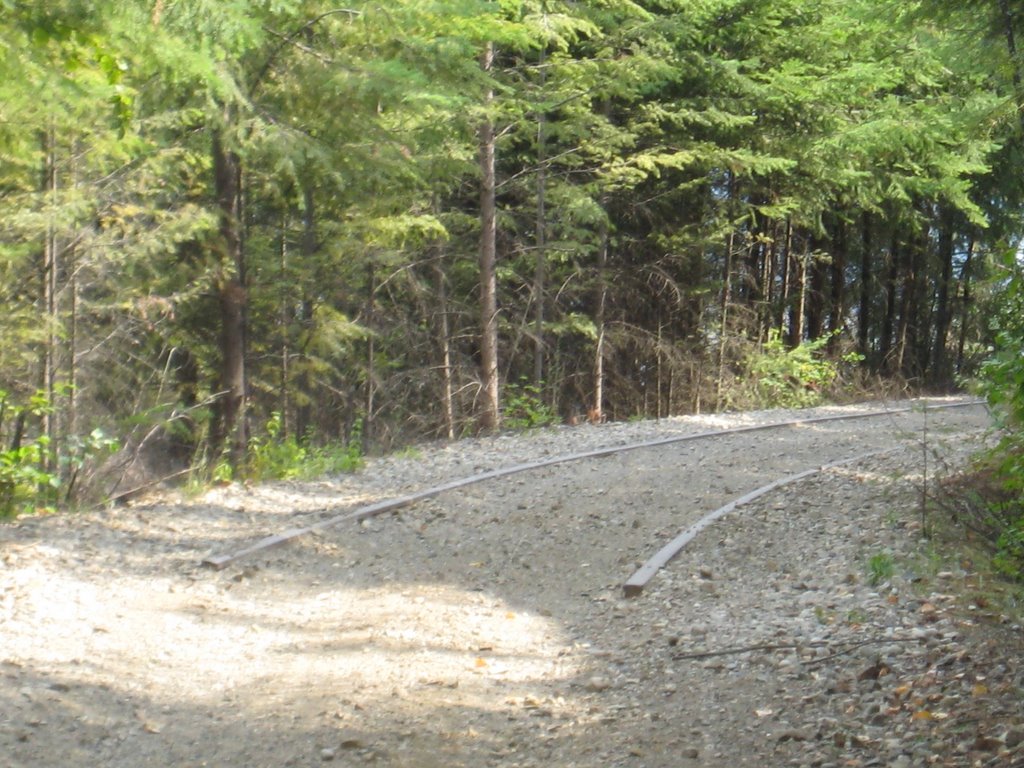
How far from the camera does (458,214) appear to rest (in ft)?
67.3

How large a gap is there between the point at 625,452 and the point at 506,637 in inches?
313

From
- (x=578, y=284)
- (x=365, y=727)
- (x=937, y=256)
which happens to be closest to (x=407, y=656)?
(x=365, y=727)

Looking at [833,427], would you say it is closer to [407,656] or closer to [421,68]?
[421,68]

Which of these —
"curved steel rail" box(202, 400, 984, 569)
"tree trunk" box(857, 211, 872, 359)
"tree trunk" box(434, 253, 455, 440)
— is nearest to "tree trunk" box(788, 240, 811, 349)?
"tree trunk" box(857, 211, 872, 359)

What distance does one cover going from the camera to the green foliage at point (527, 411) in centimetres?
2061

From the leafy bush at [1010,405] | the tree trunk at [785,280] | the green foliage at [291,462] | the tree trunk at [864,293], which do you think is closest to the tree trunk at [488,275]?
the green foliage at [291,462]

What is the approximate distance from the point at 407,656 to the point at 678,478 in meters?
6.90

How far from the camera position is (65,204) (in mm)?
12539

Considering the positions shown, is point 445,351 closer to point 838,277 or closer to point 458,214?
point 458,214

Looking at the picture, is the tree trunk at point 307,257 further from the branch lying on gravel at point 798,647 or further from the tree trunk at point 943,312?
the tree trunk at point 943,312

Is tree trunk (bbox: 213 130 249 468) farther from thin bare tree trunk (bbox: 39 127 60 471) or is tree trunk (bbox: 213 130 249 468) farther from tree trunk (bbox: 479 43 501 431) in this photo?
tree trunk (bbox: 479 43 501 431)

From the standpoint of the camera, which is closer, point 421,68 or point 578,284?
point 421,68

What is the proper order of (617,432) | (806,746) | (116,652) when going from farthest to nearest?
1. (617,432)
2. (116,652)
3. (806,746)

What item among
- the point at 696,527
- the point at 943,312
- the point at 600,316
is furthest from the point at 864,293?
the point at 696,527
